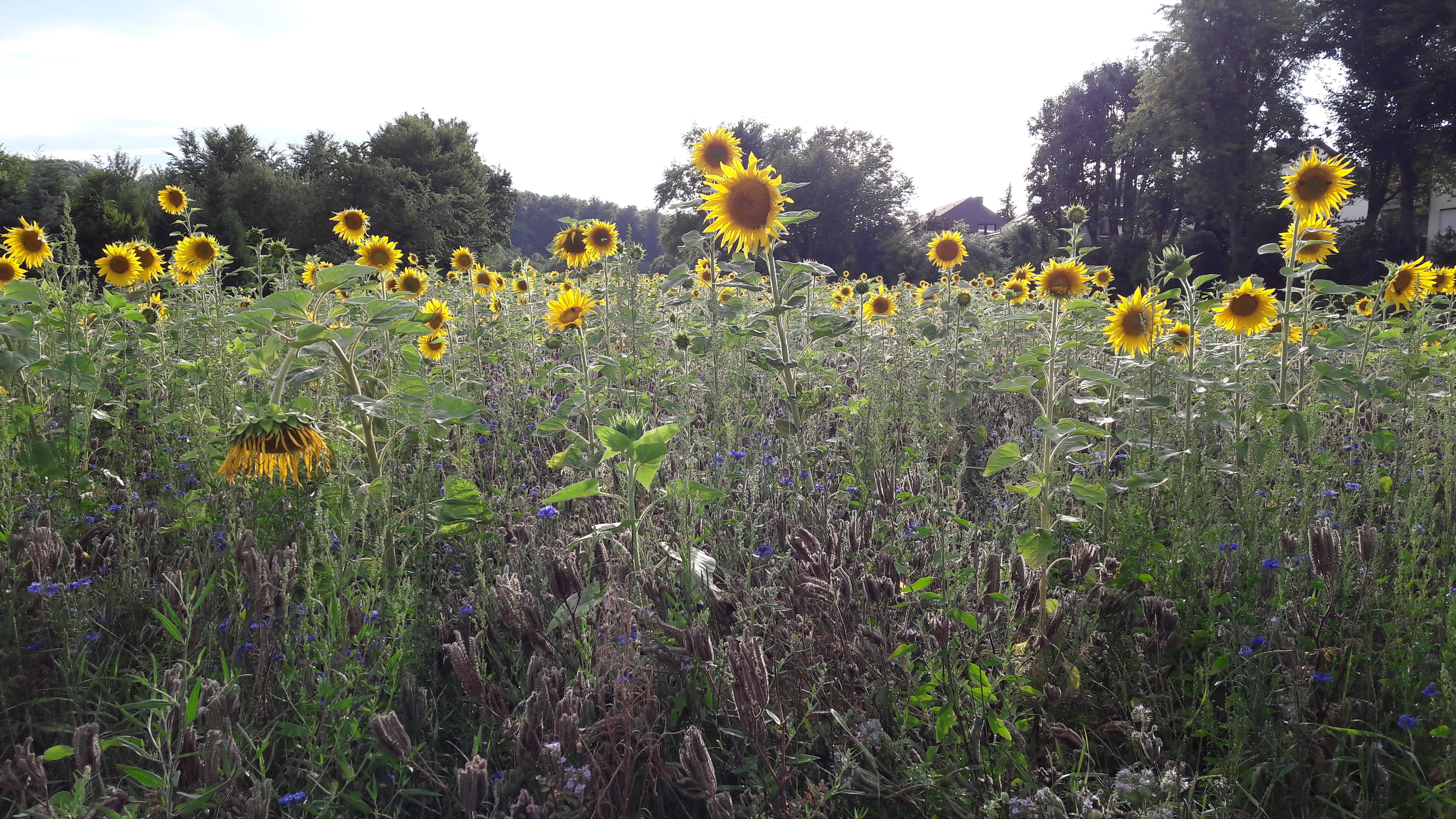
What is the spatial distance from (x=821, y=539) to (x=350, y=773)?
1502 millimetres

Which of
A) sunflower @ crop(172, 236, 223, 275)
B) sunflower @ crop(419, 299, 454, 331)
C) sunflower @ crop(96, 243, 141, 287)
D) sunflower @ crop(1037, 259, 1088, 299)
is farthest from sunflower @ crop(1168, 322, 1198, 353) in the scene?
sunflower @ crop(96, 243, 141, 287)

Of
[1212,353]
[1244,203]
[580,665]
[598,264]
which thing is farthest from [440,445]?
[1244,203]

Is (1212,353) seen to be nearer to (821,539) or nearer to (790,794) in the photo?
(821,539)

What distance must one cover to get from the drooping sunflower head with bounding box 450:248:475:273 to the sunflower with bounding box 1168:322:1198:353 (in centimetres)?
655

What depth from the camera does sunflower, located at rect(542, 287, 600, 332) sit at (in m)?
4.17

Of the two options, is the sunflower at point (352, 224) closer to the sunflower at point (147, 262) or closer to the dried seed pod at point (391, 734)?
the sunflower at point (147, 262)

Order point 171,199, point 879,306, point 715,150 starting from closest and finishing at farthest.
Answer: point 715,150, point 171,199, point 879,306

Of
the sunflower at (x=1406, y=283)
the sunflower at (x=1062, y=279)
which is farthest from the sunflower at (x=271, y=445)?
the sunflower at (x=1406, y=283)

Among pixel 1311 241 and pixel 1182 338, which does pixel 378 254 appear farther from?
pixel 1311 241

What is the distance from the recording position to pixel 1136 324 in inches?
154

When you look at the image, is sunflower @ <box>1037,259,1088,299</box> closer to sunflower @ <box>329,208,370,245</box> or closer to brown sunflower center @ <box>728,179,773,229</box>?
brown sunflower center @ <box>728,179,773,229</box>

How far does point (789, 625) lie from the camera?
2.03 meters

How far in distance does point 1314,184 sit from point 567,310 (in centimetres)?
382

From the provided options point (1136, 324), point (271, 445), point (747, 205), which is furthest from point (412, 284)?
point (1136, 324)
